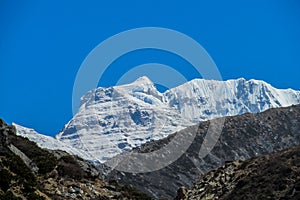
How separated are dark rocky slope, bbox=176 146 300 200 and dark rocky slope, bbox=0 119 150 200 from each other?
30521mm

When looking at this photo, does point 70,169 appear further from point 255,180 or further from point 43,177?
point 255,180

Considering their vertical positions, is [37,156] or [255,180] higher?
[255,180]

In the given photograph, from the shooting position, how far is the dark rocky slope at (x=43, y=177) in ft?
87.3

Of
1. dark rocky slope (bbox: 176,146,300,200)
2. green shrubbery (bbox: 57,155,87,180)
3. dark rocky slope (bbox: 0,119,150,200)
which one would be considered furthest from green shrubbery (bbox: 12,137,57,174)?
dark rocky slope (bbox: 176,146,300,200)

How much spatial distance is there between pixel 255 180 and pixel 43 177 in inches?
1829

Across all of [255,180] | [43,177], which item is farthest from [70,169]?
[255,180]

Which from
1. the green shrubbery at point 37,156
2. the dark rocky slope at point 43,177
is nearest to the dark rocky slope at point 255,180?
the dark rocky slope at point 43,177

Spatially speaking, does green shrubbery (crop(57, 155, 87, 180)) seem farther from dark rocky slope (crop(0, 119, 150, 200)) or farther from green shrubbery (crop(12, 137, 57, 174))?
green shrubbery (crop(12, 137, 57, 174))

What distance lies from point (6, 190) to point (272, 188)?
164 feet

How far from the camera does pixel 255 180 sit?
74312mm

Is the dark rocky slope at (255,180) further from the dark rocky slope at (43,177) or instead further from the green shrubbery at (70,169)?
the green shrubbery at (70,169)

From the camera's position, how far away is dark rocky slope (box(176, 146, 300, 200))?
220 ft

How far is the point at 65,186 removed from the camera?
34.1 meters

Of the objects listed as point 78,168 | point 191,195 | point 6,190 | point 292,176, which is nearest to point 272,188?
point 292,176
